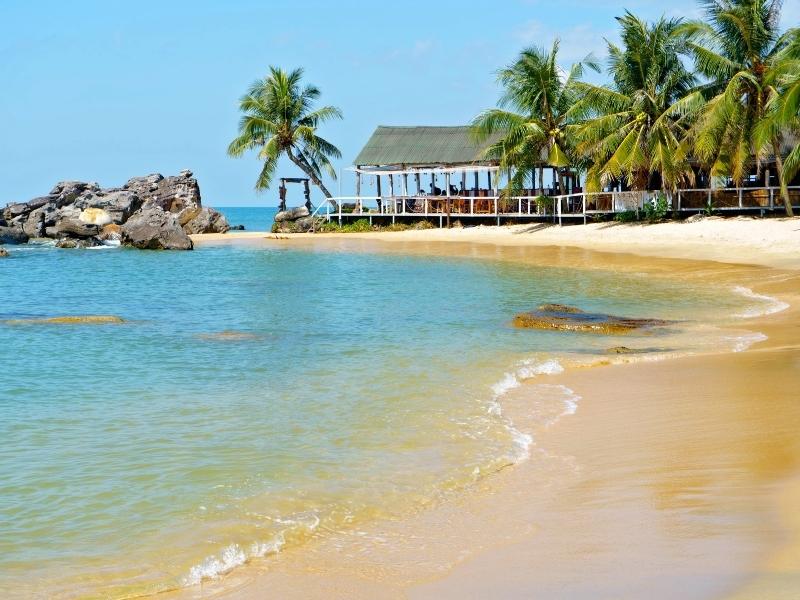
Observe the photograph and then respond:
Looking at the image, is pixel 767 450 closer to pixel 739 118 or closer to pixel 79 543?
pixel 79 543

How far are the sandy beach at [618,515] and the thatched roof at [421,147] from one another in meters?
37.6

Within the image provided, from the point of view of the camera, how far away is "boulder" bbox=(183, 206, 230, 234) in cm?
5679

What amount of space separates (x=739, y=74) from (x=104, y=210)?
3759cm

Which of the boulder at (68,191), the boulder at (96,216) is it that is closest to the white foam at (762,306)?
the boulder at (96,216)

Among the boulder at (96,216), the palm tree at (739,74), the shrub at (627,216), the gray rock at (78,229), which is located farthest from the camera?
the boulder at (96,216)

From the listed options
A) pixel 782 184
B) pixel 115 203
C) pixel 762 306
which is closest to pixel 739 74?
pixel 782 184

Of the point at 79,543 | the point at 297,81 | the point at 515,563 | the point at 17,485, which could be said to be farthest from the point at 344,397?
the point at 297,81

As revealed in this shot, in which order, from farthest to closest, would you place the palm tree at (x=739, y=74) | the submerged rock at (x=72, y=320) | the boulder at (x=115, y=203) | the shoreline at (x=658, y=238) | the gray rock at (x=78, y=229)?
the boulder at (x=115, y=203)
the gray rock at (x=78, y=229)
the palm tree at (x=739, y=74)
the shoreline at (x=658, y=238)
the submerged rock at (x=72, y=320)

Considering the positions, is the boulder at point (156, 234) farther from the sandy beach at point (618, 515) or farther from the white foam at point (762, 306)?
the sandy beach at point (618, 515)

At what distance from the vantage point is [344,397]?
1096 centimetres

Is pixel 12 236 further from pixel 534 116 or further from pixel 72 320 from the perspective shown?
pixel 72 320

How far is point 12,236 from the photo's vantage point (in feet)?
171

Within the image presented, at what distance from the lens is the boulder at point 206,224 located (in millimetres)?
56791

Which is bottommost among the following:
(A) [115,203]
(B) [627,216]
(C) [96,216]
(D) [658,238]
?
(D) [658,238]
